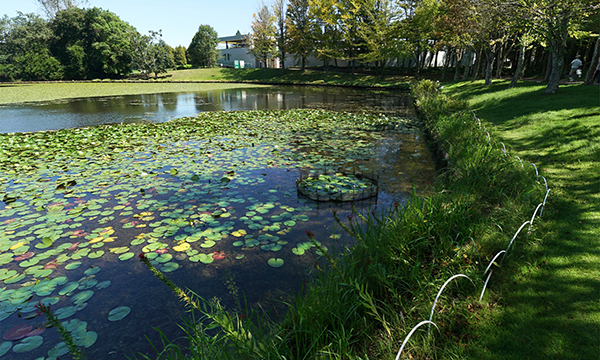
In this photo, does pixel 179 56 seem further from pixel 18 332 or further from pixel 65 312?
pixel 18 332

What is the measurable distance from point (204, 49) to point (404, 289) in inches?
2611

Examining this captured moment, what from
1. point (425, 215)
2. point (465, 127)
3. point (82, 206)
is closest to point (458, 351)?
point (425, 215)

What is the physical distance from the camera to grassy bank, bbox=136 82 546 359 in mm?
1982

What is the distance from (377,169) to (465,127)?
2543mm

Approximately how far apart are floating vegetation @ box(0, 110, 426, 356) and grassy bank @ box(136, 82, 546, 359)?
0.99m

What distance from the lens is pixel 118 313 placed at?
2717mm

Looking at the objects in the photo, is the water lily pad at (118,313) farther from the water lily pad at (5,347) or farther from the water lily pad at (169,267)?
A: the water lily pad at (5,347)

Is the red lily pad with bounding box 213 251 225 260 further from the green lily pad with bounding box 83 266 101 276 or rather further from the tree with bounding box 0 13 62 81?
the tree with bounding box 0 13 62 81

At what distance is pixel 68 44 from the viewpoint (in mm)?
46031

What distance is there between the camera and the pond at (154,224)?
2.72 m

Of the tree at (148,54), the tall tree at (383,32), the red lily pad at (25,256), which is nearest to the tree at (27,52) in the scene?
the tree at (148,54)

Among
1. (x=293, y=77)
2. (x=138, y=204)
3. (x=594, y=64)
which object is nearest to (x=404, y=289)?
(x=138, y=204)

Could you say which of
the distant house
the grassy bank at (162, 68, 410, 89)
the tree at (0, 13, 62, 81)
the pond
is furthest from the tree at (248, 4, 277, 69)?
the pond

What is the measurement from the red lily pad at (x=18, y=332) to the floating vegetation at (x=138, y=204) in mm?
75
